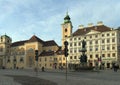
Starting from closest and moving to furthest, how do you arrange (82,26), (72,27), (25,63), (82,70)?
(82,70), (82,26), (72,27), (25,63)

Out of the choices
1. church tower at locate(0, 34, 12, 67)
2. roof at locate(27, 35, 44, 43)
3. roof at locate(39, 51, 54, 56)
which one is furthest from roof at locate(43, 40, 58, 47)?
church tower at locate(0, 34, 12, 67)

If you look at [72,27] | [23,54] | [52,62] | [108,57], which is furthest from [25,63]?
[108,57]

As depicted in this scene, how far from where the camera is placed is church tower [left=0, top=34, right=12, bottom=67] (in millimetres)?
139875

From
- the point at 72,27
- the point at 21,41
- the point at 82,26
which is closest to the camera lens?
the point at 82,26

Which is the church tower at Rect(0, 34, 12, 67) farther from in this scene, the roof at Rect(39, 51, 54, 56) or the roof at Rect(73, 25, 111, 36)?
the roof at Rect(73, 25, 111, 36)

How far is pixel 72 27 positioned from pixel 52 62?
1768 cm

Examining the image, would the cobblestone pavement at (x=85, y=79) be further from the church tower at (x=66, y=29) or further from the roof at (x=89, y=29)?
the church tower at (x=66, y=29)

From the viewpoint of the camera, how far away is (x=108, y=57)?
92375 millimetres

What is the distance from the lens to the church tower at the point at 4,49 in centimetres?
13988

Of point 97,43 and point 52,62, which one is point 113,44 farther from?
point 52,62

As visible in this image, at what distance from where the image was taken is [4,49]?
140 m

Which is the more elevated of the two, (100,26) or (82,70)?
(100,26)

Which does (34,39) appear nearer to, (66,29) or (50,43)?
(50,43)

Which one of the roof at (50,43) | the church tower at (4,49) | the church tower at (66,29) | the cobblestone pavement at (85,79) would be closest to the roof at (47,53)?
the roof at (50,43)
